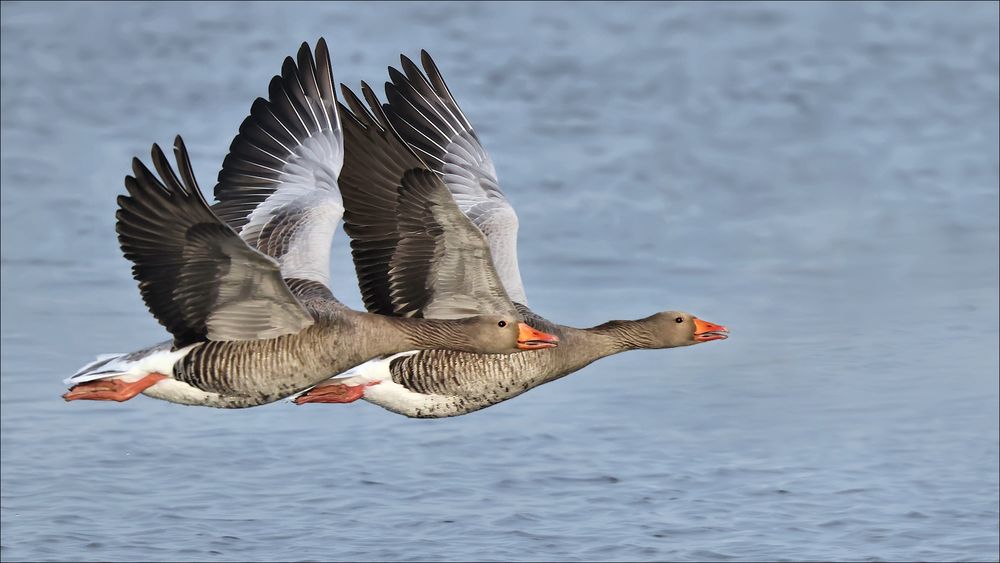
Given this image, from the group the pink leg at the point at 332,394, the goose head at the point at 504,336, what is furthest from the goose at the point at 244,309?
the pink leg at the point at 332,394

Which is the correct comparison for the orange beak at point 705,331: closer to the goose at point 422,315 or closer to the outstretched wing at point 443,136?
the goose at point 422,315

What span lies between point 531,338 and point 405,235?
120 cm

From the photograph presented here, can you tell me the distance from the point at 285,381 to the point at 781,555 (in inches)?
224

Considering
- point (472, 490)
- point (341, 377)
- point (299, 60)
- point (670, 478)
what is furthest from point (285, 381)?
point (670, 478)

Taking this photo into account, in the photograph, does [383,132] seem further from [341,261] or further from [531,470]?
[341,261]

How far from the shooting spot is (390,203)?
14.6m

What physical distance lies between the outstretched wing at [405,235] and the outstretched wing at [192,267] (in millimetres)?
1005

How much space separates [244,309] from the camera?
549 inches

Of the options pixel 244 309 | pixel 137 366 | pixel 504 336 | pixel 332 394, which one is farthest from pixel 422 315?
pixel 137 366

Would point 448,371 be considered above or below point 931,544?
above

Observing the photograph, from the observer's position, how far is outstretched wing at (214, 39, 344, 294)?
631 inches

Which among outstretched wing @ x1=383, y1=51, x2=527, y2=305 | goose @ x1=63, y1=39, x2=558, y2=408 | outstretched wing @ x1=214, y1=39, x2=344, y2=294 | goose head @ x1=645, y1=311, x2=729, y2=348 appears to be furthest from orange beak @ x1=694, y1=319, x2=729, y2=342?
outstretched wing @ x1=214, y1=39, x2=344, y2=294

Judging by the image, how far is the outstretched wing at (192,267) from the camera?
13156 mm

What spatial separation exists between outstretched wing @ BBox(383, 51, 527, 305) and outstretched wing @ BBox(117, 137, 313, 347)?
3.51 meters
